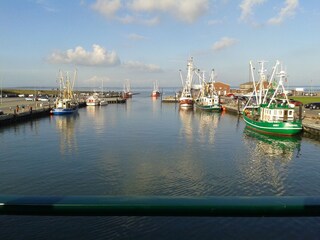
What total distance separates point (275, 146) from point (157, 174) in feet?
66.0

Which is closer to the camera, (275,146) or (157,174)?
(157,174)

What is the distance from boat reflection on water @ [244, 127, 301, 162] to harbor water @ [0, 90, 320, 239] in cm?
11

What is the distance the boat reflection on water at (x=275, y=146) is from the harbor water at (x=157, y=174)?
0.36 ft

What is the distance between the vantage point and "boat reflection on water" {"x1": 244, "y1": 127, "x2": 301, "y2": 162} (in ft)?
112

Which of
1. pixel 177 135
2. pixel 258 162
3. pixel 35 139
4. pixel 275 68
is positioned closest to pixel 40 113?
pixel 35 139

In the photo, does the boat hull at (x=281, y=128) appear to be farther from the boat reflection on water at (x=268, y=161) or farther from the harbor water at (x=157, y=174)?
the harbor water at (x=157, y=174)

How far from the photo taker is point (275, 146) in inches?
1554

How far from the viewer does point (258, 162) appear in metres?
30.8

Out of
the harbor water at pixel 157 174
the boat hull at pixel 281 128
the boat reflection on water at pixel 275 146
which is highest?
the boat hull at pixel 281 128

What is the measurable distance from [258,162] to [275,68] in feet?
112

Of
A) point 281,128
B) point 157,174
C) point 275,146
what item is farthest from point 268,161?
point 281,128

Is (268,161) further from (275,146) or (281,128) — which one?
(281,128)

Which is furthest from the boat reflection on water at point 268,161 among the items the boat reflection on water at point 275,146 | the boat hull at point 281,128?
the boat hull at point 281,128

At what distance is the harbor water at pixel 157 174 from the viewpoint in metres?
15.4
